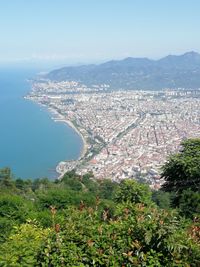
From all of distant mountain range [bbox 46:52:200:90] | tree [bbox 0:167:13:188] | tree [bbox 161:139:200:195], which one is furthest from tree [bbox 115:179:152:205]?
distant mountain range [bbox 46:52:200:90]

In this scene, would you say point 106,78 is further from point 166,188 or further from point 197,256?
point 197,256

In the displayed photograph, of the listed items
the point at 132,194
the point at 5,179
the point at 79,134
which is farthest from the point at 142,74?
the point at 132,194

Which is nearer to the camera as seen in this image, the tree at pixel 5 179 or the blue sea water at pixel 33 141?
the tree at pixel 5 179

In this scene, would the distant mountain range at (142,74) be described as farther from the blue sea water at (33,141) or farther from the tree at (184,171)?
the tree at (184,171)

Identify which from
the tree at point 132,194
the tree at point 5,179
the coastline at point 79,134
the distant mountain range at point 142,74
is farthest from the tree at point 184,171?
the distant mountain range at point 142,74

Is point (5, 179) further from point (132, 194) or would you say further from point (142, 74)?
point (142, 74)

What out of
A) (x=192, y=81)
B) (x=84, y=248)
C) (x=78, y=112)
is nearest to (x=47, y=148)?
(x=78, y=112)
